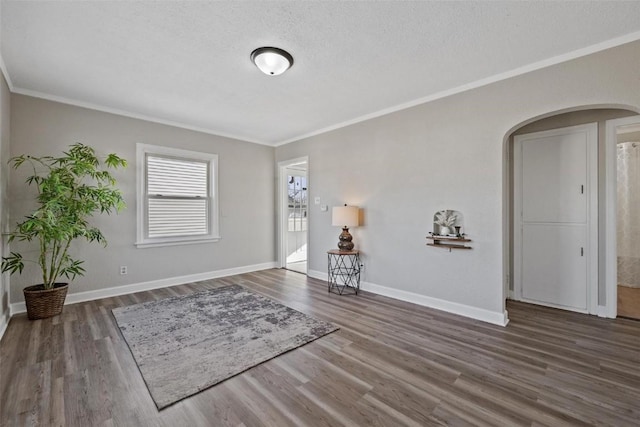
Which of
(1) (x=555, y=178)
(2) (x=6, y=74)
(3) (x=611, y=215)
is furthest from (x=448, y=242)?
(2) (x=6, y=74)

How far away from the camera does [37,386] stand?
1.92 metres

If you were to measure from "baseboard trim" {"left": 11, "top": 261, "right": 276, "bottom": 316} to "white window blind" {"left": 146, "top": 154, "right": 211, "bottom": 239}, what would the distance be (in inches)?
28.6

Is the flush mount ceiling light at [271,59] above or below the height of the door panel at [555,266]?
above

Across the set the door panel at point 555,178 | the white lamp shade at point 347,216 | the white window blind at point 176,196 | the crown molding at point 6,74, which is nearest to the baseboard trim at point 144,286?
the white window blind at point 176,196

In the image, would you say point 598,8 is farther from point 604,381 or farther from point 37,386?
point 37,386

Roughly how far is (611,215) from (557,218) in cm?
47

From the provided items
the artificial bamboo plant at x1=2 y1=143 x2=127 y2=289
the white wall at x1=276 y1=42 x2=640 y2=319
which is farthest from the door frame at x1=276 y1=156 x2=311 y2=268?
the artificial bamboo plant at x1=2 y1=143 x2=127 y2=289

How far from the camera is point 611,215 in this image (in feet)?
9.98

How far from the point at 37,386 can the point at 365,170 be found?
4002mm

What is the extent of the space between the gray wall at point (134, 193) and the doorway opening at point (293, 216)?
25cm

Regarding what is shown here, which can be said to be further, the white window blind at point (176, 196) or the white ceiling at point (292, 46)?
the white window blind at point (176, 196)

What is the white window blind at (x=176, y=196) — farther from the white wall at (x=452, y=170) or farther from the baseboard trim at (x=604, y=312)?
the baseboard trim at (x=604, y=312)

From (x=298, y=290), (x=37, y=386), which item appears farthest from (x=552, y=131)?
(x=37, y=386)

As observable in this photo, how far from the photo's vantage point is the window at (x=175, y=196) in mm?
4258
